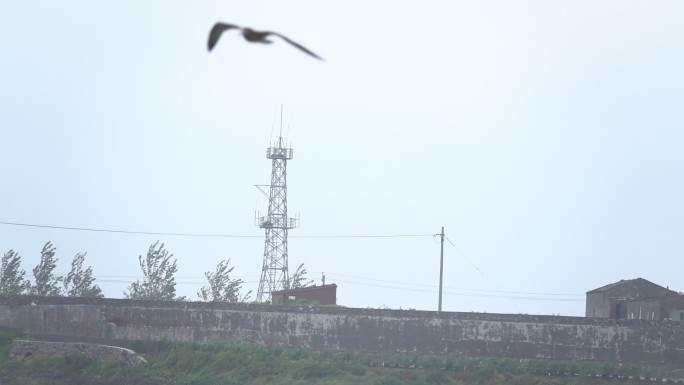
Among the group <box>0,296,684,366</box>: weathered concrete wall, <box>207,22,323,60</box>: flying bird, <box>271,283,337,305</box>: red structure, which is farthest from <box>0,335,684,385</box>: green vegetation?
<box>207,22,323,60</box>: flying bird

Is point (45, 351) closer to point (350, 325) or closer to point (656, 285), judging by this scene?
point (350, 325)

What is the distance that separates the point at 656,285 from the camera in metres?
37.3

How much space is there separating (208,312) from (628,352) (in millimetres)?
12151

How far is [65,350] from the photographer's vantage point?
2994 cm

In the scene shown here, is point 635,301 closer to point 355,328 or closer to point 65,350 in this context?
point 355,328

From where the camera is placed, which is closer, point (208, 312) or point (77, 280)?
point (208, 312)

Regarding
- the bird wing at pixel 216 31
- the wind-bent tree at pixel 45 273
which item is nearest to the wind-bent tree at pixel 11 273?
the wind-bent tree at pixel 45 273

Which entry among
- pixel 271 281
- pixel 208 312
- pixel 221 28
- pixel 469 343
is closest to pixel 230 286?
pixel 271 281

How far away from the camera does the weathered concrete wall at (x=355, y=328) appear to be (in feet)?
97.2

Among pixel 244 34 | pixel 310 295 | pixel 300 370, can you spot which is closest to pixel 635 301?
pixel 310 295

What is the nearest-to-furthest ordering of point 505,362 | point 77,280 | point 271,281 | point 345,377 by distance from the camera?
point 345,377, point 505,362, point 271,281, point 77,280

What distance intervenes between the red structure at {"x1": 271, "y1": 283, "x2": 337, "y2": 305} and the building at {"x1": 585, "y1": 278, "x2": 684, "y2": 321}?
9.61 m

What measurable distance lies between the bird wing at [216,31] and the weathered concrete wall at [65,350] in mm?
25956

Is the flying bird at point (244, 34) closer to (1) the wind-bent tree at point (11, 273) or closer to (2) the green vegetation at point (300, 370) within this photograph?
(2) the green vegetation at point (300, 370)
